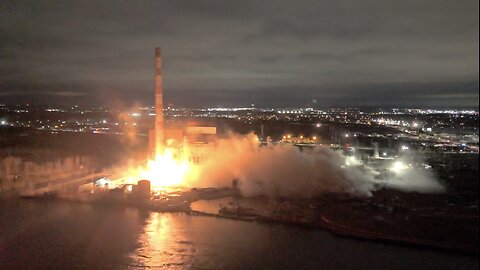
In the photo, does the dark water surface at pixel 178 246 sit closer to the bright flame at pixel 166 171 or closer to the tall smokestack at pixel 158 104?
the bright flame at pixel 166 171

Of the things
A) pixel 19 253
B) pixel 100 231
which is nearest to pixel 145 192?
pixel 100 231

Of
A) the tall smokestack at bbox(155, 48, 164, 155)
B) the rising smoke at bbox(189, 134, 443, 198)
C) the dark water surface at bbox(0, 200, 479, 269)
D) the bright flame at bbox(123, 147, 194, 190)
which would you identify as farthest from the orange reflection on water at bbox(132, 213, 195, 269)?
the tall smokestack at bbox(155, 48, 164, 155)

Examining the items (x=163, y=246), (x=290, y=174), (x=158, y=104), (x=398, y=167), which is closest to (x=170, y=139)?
(x=158, y=104)

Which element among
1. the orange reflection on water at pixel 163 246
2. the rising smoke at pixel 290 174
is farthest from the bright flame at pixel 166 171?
the orange reflection on water at pixel 163 246

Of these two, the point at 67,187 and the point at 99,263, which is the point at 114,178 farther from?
the point at 99,263

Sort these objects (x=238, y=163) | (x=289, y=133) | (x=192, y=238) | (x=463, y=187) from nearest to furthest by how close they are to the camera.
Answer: (x=463, y=187)
(x=192, y=238)
(x=238, y=163)
(x=289, y=133)
